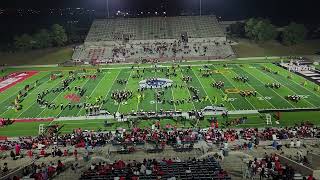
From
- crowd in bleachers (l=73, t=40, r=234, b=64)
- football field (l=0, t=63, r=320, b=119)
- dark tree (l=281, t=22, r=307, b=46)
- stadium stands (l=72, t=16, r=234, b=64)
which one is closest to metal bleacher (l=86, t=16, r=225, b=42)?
stadium stands (l=72, t=16, r=234, b=64)

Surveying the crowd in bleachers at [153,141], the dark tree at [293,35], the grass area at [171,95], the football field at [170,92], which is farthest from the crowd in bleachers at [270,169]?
the dark tree at [293,35]

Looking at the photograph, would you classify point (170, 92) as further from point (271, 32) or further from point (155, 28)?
point (155, 28)

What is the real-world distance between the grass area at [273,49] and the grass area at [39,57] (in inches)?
1256

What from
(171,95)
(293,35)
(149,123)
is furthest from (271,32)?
(149,123)

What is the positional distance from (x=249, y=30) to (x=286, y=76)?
3323 cm

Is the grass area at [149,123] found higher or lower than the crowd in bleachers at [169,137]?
lower

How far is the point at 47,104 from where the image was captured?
4262 cm

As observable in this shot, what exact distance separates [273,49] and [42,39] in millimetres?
44539

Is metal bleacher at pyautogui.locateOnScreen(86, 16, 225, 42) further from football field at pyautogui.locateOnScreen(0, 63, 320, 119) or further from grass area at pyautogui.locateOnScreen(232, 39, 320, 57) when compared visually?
football field at pyautogui.locateOnScreen(0, 63, 320, 119)

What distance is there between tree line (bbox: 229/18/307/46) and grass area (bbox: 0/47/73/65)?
116 feet

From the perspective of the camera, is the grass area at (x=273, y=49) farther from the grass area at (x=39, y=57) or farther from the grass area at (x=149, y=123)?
the grass area at (x=149, y=123)

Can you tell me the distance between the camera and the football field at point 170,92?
39.9 meters

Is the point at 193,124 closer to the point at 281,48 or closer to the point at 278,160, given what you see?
the point at 278,160

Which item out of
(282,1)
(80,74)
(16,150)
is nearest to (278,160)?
(16,150)
